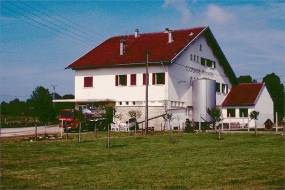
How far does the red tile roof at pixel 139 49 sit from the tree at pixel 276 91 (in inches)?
1208

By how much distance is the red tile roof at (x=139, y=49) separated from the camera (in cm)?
3932

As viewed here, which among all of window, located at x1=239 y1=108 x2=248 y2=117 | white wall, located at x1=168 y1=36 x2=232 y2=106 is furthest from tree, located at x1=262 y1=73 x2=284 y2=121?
window, located at x1=239 y1=108 x2=248 y2=117

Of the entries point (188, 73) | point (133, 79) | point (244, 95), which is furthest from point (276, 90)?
point (133, 79)

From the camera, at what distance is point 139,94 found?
3947 cm

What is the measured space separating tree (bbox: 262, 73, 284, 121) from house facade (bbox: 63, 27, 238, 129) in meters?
25.0

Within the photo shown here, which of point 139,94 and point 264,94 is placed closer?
point 139,94

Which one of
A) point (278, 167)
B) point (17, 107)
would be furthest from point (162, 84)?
point (17, 107)

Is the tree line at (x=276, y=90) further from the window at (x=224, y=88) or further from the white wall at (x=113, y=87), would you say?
the white wall at (x=113, y=87)

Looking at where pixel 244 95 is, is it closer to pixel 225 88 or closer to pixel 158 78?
pixel 225 88

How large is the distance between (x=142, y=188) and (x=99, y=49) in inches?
1516

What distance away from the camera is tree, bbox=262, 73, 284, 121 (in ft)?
222

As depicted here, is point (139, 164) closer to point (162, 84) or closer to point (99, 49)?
point (162, 84)

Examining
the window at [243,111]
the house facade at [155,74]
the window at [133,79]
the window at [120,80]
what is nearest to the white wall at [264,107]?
the window at [243,111]

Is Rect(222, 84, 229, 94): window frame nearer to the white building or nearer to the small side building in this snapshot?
the small side building
